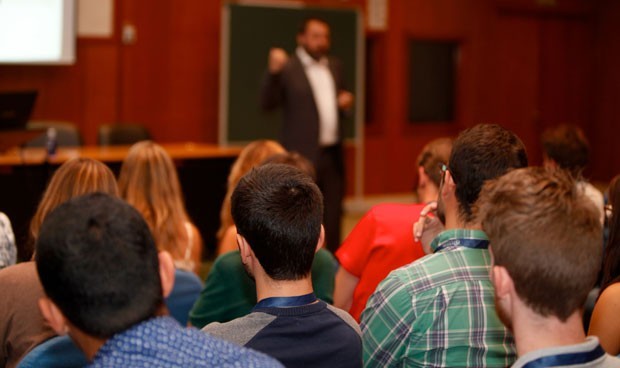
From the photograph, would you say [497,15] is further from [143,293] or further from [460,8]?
[143,293]

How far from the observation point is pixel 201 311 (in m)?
2.72

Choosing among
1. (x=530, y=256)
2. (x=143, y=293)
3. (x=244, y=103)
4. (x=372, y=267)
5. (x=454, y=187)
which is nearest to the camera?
(x=143, y=293)

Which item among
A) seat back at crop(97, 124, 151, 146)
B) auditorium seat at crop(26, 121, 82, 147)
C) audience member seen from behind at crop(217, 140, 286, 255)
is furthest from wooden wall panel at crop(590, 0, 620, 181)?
audience member seen from behind at crop(217, 140, 286, 255)

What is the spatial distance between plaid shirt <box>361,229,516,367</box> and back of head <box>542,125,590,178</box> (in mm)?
2440

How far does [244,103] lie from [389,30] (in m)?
2.39

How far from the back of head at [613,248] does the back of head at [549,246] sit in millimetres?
992

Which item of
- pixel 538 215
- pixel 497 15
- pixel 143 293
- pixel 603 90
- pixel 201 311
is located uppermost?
pixel 497 15

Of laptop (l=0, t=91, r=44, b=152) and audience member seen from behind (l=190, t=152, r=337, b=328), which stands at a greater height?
laptop (l=0, t=91, r=44, b=152)

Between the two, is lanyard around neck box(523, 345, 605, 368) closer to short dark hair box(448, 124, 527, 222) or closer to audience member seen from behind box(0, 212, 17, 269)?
short dark hair box(448, 124, 527, 222)

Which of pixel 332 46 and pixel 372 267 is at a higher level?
pixel 332 46

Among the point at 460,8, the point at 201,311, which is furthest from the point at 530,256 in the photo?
the point at 460,8

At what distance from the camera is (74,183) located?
2.68 metres

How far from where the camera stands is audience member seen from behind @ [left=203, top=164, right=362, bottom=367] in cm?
165

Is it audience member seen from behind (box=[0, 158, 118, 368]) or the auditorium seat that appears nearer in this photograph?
audience member seen from behind (box=[0, 158, 118, 368])
